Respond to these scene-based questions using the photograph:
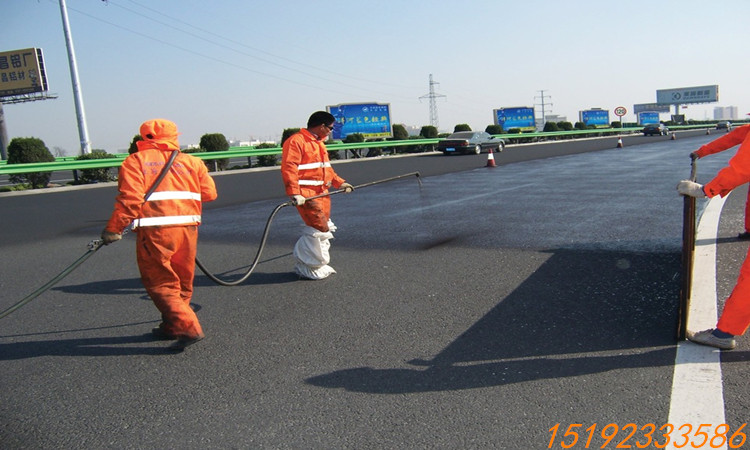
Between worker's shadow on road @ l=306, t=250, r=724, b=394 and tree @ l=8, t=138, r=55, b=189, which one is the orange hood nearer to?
worker's shadow on road @ l=306, t=250, r=724, b=394

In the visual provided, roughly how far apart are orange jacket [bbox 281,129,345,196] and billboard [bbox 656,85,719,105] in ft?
486

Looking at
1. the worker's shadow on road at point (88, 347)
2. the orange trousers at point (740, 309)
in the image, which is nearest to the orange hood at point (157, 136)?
the worker's shadow on road at point (88, 347)

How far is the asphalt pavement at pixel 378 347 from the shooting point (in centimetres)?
288

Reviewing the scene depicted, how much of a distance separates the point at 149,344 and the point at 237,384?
1.16 meters

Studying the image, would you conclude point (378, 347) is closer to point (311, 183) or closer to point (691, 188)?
point (691, 188)

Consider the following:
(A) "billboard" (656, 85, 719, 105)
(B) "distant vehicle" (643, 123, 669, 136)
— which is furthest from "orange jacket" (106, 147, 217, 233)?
(A) "billboard" (656, 85, 719, 105)

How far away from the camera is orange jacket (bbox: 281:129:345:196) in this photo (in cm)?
562

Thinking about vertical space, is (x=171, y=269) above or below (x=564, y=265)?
above

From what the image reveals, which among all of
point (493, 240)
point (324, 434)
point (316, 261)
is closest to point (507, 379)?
point (324, 434)

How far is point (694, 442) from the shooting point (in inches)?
103

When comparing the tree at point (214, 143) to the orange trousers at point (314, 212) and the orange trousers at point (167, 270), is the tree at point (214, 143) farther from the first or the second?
the orange trousers at point (167, 270)

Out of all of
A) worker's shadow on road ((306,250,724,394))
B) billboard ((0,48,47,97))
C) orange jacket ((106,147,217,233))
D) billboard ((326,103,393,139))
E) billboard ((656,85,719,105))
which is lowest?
worker's shadow on road ((306,250,724,394))

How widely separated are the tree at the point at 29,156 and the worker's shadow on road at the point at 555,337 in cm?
2055

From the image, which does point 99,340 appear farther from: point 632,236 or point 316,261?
point 632,236
